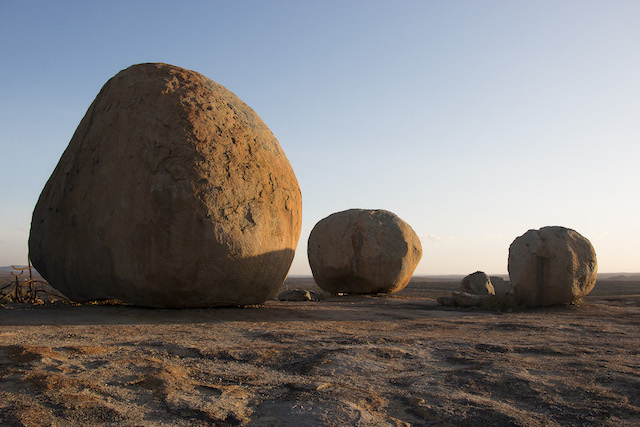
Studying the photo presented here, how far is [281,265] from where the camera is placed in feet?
21.8

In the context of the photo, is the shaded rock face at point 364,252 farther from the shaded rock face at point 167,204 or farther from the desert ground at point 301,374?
the desert ground at point 301,374

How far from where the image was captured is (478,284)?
11.6m

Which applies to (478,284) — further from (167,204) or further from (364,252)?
(167,204)

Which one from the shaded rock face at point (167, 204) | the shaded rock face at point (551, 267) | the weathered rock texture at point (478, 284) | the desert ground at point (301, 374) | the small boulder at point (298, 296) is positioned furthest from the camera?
the weathered rock texture at point (478, 284)

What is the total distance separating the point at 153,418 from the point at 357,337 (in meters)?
2.63

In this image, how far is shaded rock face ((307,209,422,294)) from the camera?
11773mm

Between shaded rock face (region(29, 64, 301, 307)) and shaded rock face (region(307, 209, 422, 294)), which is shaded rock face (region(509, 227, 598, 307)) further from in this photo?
shaded rock face (region(29, 64, 301, 307))

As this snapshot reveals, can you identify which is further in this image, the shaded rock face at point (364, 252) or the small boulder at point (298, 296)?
the shaded rock face at point (364, 252)

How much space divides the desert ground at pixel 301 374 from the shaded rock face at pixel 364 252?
620 cm

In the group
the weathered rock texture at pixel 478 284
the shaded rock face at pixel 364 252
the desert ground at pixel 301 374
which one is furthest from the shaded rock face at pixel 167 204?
the weathered rock texture at pixel 478 284

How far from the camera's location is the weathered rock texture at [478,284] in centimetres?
1157

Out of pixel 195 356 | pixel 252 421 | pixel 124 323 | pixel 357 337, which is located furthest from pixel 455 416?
pixel 124 323

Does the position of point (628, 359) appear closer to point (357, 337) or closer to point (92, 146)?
point (357, 337)

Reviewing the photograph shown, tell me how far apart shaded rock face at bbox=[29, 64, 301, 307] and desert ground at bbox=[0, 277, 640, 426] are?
2.09ft
